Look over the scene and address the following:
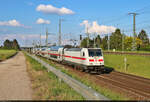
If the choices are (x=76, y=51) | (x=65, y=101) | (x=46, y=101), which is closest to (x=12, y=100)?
(x=46, y=101)

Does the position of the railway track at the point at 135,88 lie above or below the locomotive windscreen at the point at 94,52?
below

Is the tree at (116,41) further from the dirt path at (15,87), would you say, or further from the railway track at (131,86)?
the dirt path at (15,87)

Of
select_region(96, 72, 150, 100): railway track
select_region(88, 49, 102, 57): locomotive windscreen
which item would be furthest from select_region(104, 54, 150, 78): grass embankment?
select_region(96, 72, 150, 100): railway track

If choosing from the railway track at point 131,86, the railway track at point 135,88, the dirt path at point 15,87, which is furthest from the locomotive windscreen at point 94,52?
the dirt path at point 15,87

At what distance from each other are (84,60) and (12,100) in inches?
522

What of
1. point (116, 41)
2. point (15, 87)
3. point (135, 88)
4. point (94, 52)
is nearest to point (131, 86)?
point (135, 88)

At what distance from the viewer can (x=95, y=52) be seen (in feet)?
68.2

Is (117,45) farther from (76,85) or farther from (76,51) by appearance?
(76,85)

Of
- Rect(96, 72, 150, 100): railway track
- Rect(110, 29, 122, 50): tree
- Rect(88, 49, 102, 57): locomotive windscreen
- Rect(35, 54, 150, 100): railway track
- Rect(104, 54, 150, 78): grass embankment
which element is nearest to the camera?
Rect(96, 72, 150, 100): railway track

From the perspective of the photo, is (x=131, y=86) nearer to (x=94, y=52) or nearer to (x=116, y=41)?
(x=94, y=52)

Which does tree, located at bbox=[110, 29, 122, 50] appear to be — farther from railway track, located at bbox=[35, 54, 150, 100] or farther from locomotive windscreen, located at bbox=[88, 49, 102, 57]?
railway track, located at bbox=[35, 54, 150, 100]

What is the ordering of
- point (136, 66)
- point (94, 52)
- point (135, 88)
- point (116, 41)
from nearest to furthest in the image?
point (135, 88), point (94, 52), point (136, 66), point (116, 41)

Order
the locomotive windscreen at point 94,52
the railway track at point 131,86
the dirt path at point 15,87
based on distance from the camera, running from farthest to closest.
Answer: the locomotive windscreen at point 94,52 < the railway track at point 131,86 < the dirt path at point 15,87

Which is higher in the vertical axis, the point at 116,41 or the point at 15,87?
the point at 116,41
